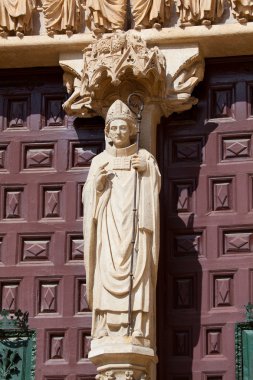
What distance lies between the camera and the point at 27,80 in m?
14.4

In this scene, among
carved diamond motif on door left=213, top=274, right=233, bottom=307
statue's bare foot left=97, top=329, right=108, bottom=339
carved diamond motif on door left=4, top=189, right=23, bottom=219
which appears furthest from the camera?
carved diamond motif on door left=4, top=189, right=23, bottom=219

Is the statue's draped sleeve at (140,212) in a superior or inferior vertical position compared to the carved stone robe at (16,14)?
inferior

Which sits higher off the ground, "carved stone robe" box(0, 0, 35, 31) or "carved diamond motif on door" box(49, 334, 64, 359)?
"carved stone robe" box(0, 0, 35, 31)

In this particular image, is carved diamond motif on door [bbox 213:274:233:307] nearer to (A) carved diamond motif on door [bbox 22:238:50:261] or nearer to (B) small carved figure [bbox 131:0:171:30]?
(A) carved diamond motif on door [bbox 22:238:50:261]

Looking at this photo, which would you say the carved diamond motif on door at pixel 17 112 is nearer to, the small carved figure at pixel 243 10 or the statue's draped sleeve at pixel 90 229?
the statue's draped sleeve at pixel 90 229

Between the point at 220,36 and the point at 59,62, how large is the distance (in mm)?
1595

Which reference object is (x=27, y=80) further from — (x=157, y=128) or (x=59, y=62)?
(x=157, y=128)

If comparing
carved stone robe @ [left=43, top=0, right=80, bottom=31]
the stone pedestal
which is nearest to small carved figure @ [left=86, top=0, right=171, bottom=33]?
carved stone robe @ [left=43, top=0, right=80, bottom=31]

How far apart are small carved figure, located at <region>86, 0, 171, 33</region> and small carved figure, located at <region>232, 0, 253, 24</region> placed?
655mm

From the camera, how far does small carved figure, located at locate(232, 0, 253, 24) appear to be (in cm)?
1369

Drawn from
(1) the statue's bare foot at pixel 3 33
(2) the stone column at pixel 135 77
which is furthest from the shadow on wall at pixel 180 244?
(1) the statue's bare foot at pixel 3 33

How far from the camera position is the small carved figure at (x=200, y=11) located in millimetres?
13750

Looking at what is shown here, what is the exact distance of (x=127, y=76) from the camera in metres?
13.6

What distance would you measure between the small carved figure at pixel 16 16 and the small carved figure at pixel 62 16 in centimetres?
18
